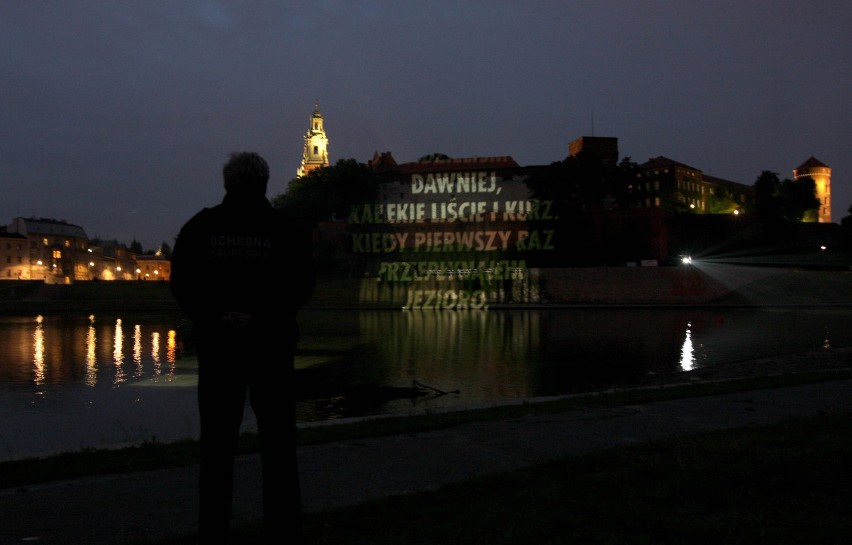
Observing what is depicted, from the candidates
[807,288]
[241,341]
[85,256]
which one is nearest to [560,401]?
[241,341]

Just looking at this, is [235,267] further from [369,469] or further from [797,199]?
[797,199]

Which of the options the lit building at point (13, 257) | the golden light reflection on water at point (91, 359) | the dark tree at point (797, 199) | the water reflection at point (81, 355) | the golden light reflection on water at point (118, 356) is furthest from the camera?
the lit building at point (13, 257)

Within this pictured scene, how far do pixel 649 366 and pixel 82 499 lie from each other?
59.3 ft

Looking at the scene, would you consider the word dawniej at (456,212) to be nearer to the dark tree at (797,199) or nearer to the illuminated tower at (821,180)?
the dark tree at (797,199)

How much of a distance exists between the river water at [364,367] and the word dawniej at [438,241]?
45146 mm

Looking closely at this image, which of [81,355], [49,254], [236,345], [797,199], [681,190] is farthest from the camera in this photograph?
[49,254]

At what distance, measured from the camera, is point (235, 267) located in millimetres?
4004

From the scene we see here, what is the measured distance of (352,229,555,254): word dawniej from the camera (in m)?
85.3

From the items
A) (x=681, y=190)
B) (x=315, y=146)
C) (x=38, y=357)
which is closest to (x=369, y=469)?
(x=38, y=357)

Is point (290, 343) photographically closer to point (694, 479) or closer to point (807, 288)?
point (694, 479)

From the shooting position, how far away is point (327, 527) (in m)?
4.46

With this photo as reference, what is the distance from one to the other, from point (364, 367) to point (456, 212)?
79.7 m

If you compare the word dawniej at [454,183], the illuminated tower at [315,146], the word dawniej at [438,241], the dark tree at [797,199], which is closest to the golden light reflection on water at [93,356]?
the word dawniej at [438,241]

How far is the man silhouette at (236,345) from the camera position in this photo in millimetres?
3969
